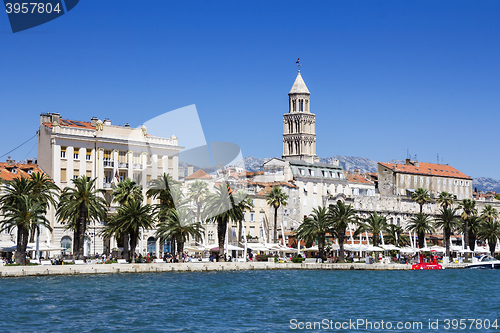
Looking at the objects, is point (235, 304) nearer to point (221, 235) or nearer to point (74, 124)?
point (221, 235)

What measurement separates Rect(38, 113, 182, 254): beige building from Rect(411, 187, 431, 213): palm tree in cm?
5274

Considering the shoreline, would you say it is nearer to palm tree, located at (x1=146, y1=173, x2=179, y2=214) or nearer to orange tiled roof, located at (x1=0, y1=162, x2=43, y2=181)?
palm tree, located at (x1=146, y1=173, x2=179, y2=214)

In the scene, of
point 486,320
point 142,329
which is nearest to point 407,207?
point 486,320

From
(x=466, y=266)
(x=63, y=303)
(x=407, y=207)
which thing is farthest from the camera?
(x=407, y=207)

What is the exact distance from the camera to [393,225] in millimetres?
112250

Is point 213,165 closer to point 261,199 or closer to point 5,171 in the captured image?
point 5,171

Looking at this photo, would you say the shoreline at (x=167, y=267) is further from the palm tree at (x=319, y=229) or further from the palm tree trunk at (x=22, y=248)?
the palm tree at (x=319, y=229)

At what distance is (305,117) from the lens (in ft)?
514

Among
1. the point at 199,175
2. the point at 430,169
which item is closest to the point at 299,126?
the point at 430,169

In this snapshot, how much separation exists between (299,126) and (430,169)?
28720mm

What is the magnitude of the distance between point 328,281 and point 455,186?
92615 millimetres

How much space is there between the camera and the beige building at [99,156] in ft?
290

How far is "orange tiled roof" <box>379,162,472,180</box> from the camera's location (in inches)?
5649

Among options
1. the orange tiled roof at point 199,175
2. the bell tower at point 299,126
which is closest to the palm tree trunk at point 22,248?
the orange tiled roof at point 199,175
